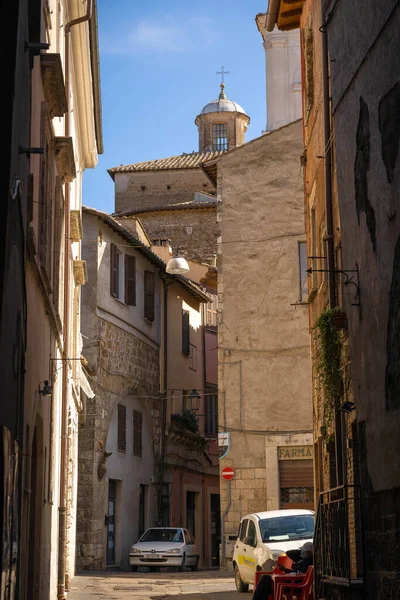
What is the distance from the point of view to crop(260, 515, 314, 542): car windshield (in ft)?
62.7

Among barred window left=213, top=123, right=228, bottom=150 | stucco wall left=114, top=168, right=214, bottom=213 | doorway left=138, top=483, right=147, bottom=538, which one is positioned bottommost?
→ doorway left=138, top=483, right=147, bottom=538

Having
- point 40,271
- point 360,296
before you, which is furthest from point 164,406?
point 360,296

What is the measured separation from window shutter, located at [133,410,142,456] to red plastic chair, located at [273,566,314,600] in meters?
19.5

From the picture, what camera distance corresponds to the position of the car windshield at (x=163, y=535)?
29.2 meters

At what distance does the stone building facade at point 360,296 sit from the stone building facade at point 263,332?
11.5 meters

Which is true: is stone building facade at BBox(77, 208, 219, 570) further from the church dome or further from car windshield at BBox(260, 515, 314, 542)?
the church dome

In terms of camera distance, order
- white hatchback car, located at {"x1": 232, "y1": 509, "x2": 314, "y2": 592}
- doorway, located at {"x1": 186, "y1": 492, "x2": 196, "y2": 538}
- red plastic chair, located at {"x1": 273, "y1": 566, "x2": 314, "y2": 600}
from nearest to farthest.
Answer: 1. red plastic chair, located at {"x1": 273, "y1": 566, "x2": 314, "y2": 600}
2. white hatchback car, located at {"x1": 232, "y1": 509, "x2": 314, "y2": 592}
3. doorway, located at {"x1": 186, "y1": 492, "x2": 196, "y2": 538}

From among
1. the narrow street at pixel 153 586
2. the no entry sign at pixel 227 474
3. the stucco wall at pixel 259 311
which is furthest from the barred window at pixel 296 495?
the narrow street at pixel 153 586

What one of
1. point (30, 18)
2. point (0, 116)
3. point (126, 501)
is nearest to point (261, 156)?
point (126, 501)

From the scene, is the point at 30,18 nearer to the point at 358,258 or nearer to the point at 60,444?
the point at 358,258

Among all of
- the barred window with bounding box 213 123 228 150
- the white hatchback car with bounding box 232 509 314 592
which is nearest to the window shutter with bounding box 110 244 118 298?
the white hatchback car with bounding box 232 509 314 592

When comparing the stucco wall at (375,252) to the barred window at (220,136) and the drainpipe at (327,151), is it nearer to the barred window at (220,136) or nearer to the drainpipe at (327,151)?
the drainpipe at (327,151)

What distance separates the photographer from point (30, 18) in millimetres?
10078

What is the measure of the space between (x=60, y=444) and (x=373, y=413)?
7.54 m
